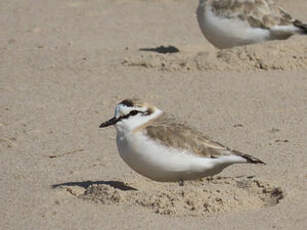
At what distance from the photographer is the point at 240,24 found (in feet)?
44.0

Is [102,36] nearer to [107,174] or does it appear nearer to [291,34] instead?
[291,34]

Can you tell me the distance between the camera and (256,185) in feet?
25.0

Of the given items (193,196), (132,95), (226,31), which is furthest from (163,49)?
(193,196)

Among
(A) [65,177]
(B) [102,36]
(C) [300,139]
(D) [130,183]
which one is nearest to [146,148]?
(D) [130,183]

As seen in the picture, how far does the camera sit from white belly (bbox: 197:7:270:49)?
43.6 ft

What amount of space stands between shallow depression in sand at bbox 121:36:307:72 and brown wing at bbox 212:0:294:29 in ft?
2.62

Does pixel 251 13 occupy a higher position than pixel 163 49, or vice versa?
pixel 251 13

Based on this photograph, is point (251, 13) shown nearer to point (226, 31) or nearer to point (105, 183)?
point (226, 31)

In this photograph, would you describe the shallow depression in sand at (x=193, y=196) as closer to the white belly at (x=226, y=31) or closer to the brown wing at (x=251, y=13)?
the white belly at (x=226, y=31)

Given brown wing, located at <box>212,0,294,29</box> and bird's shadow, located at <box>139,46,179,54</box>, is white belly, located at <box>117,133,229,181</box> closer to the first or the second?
bird's shadow, located at <box>139,46,179,54</box>

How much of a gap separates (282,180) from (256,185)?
36 cm

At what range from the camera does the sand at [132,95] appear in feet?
23.7

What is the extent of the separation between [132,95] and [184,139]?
366 centimetres

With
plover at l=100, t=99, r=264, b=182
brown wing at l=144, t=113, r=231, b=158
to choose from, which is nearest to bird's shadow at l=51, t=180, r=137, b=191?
plover at l=100, t=99, r=264, b=182
